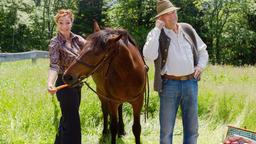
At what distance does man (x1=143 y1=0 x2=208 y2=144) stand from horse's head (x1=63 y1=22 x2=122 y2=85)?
0.57 meters

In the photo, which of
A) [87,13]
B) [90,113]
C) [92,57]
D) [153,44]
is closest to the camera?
[153,44]

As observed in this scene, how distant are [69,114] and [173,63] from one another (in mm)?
1476

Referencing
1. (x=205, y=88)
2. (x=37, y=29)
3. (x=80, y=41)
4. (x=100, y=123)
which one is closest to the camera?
(x=80, y=41)

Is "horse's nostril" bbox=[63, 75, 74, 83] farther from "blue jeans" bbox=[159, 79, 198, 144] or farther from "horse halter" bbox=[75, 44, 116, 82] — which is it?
"blue jeans" bbox=[159, 79, 198, 144]

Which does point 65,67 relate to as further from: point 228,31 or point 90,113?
point 228,31

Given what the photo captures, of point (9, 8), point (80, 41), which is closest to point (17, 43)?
point (9, 8)

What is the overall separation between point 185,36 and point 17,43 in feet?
111

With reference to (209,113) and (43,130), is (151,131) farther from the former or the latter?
(43,130)

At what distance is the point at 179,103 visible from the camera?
187 inches

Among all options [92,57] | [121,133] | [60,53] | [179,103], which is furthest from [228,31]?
[92,57]

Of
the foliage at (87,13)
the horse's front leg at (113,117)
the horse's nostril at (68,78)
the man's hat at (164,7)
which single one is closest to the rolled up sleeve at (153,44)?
the man's hat at (164,7)

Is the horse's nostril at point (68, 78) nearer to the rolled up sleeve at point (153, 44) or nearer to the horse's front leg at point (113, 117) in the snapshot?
the rolled up sleeve at point (153, 44)

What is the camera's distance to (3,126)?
5.56 meters

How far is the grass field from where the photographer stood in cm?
588
